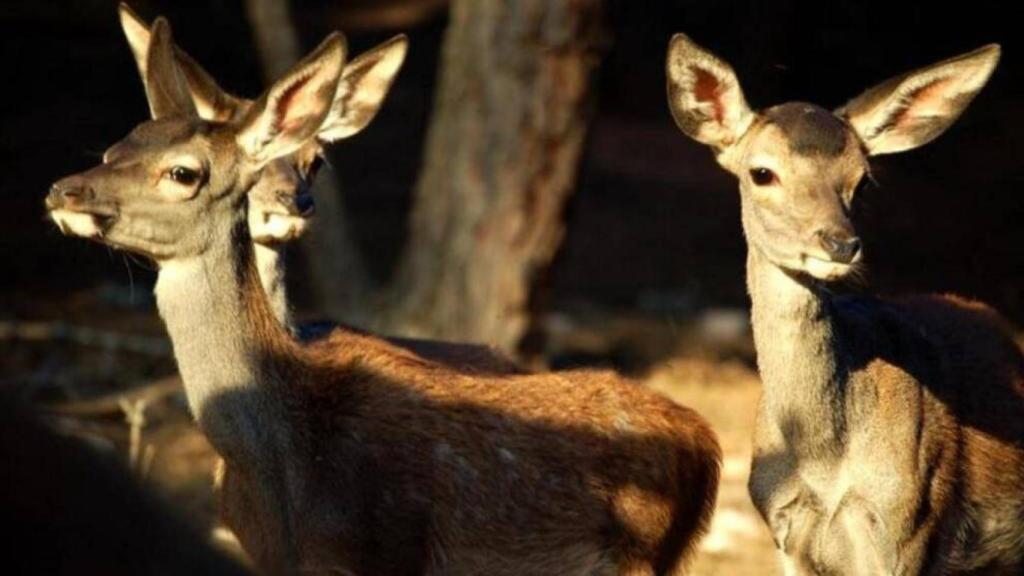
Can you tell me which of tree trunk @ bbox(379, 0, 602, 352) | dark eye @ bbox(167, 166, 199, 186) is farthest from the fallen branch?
dark eye @ bbox(167, 166, 199, 186)

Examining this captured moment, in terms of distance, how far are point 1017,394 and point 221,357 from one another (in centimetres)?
337

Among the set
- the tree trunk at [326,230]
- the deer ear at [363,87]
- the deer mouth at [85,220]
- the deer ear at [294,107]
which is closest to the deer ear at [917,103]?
the deer ear at [363,87]

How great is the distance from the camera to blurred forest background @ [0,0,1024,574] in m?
12.8

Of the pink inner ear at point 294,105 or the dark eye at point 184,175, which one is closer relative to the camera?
the dark eye at point 184,175

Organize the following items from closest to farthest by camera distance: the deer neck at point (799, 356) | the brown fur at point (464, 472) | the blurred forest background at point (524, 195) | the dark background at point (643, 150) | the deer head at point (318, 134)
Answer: the brown fur at point (464, 472)
the deer neck at point (799, 356)
the deer head at point (318, 134)
the blurred forest background at point (524, 195)
the dark background at point (643, 150)

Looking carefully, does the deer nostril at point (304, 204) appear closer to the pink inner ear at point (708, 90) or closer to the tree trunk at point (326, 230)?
the pink inner ear at point (708, 90)

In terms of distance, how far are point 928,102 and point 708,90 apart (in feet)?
2.83

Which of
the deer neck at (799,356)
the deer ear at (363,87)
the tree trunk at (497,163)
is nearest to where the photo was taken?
the deer neck at (799,356)

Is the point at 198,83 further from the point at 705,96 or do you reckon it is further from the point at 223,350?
the point at 705,96

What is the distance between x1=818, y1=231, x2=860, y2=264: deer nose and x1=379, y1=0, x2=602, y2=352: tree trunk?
5012 millimetres

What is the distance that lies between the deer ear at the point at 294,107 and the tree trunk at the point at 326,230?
18.6 feet

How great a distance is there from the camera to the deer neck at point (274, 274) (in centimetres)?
952

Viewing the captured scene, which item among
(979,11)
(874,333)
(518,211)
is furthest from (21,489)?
(979,11)

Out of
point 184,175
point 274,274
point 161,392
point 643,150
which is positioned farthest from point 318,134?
point 643,150
